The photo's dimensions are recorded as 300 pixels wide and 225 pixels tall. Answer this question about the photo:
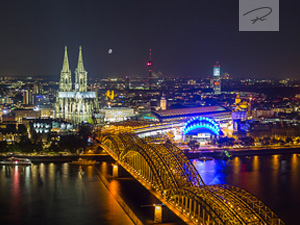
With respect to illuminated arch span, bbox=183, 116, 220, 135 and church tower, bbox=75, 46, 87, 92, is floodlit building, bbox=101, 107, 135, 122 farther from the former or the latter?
illuminated arch span, bbox=183, 116, 220, 135

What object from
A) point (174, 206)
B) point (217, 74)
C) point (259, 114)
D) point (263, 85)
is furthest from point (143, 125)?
point (263, 85)

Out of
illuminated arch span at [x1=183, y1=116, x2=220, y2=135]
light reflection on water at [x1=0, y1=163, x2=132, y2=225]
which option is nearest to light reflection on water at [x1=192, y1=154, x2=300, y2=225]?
light reflection on water at [x1=0, y1=163, x2=132, y2=225]

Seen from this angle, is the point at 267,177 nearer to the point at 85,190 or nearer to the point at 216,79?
the point at 85,190

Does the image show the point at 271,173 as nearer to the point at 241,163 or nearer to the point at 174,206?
the point at 241,163

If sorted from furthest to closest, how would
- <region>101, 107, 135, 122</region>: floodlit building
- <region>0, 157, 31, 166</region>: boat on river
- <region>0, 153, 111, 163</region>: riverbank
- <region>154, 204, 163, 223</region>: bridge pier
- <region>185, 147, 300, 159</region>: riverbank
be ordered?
<region>101, 107, 135, 122</region>: floodlit building → <region>185, 147, 300, 159</region>: riverbank → <region>0, 153, 111, 163</region>: riverbank → <region>0, 157, 31, 166</region>: boat on river → <region>154, 204, 163, 223</region>: bridge pier

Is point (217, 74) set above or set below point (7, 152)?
above

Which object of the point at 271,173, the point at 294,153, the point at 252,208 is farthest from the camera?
the point at 294,153

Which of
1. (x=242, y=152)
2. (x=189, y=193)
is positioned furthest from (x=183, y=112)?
(x=189, y=193)
